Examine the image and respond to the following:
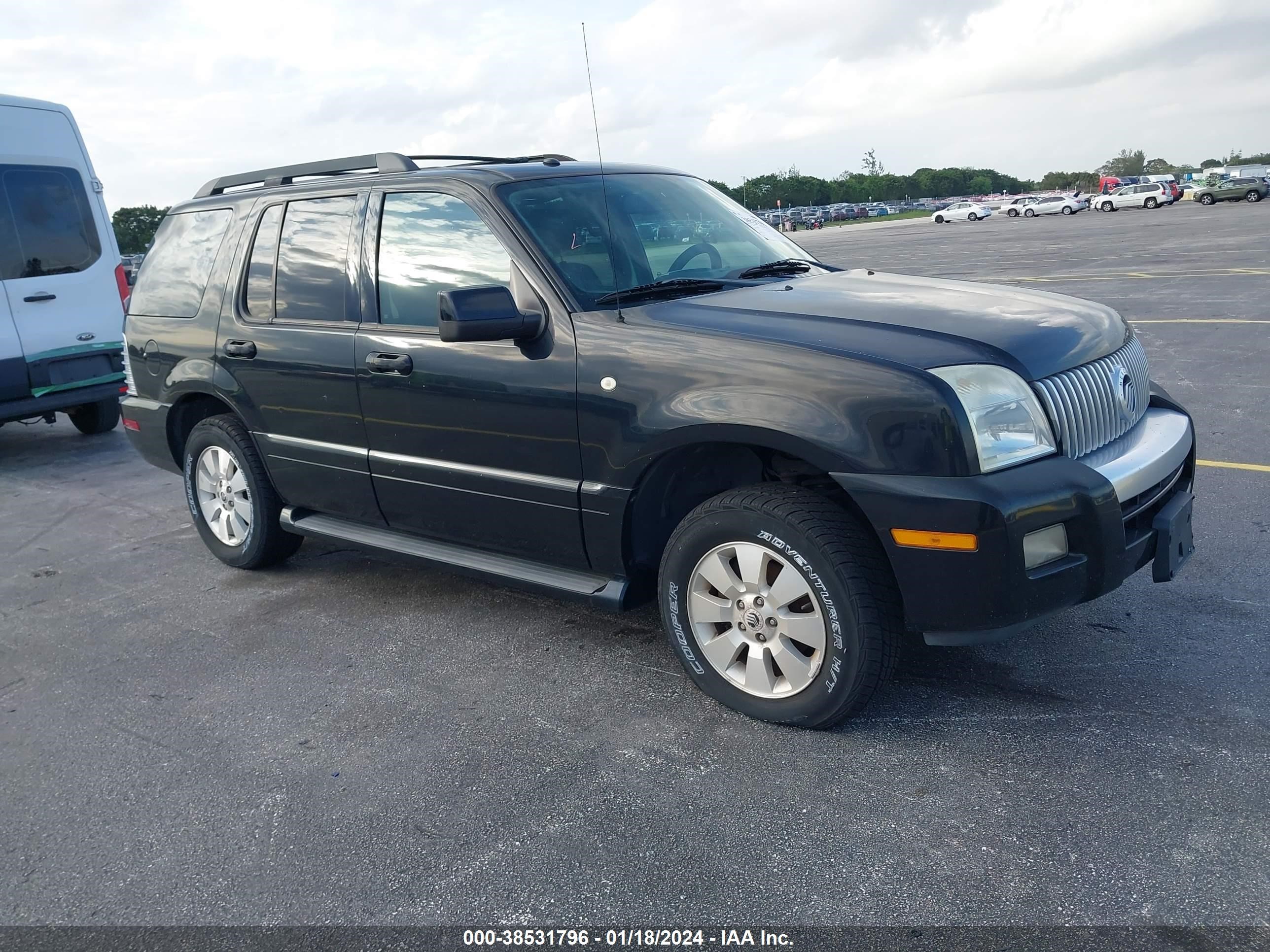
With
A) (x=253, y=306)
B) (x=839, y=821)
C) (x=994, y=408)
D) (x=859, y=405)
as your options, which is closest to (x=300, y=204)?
(x=253, y=306)

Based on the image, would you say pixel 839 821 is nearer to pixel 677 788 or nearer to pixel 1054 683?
pixel 677 788

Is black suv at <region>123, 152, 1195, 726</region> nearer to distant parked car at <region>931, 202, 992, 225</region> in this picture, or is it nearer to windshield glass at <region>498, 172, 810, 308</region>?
windshield glass at <region>498, 172, 810, 308</region>

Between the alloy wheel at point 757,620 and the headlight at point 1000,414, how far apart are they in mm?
666

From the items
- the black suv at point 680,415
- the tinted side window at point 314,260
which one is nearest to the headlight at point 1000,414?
the black suv at point 680,415

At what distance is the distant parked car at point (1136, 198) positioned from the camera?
53438 mm

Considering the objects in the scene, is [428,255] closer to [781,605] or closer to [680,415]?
[680,415]

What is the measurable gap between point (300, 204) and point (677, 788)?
3.06 metres

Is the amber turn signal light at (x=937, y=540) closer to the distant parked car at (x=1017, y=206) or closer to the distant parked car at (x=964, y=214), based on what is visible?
the distant parked car at (x=964, y=214)

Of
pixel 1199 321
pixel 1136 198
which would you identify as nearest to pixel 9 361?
pixel 1199 321

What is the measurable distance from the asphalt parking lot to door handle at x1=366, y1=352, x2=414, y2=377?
1.09 meters

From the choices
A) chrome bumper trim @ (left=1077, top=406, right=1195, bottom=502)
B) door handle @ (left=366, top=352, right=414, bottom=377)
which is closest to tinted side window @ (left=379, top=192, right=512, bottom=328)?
door handle @ (left=366, top=352, right=414, bottom=377)

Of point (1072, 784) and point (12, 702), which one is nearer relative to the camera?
point (1072, 784)

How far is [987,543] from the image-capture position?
294 centimetres

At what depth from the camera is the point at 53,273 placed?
8.40m
